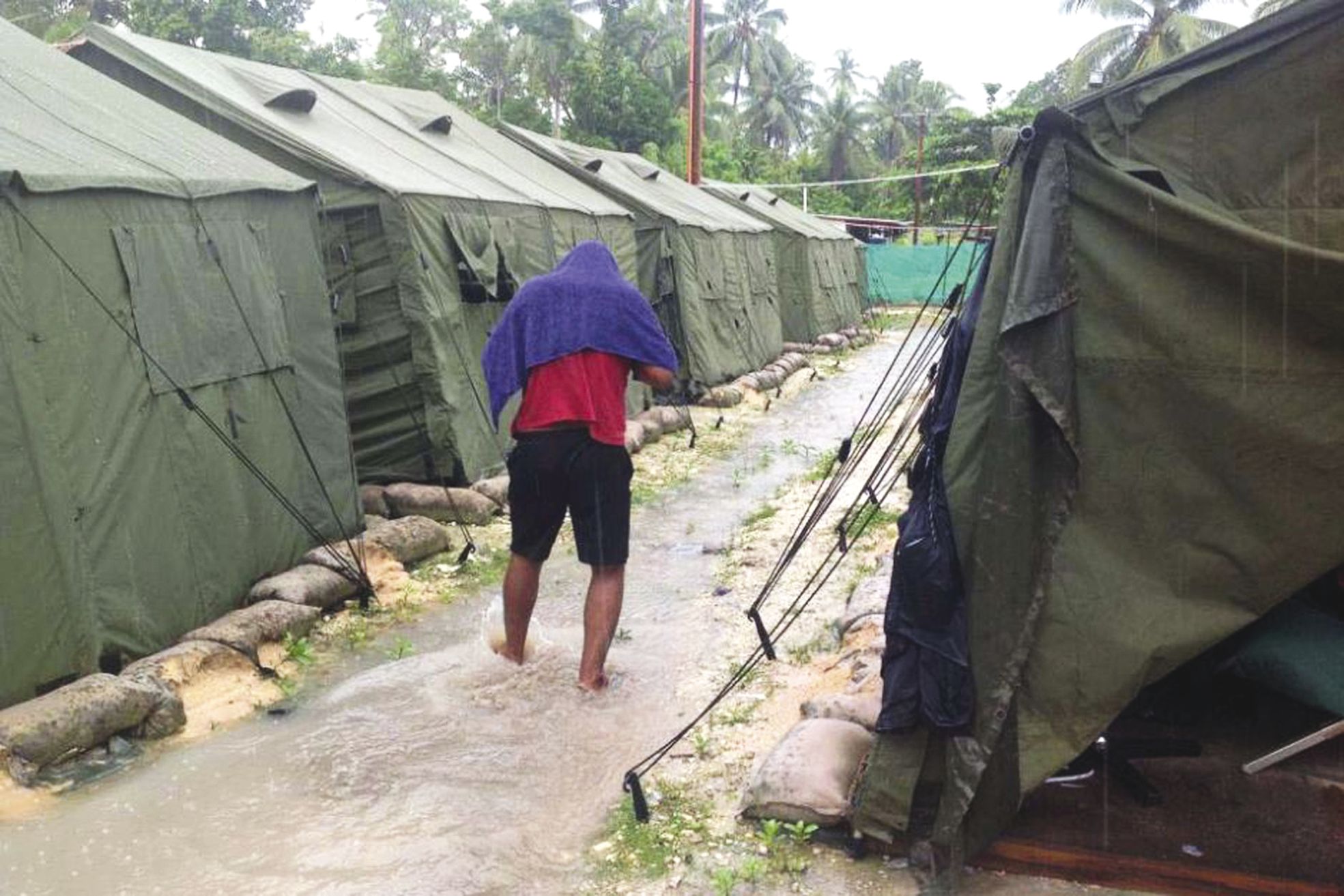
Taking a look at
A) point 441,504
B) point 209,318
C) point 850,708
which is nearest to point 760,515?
point 441,504

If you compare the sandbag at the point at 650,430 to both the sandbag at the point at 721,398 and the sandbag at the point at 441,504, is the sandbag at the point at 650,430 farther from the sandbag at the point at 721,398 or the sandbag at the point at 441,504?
the sandbag at the point at 441,504

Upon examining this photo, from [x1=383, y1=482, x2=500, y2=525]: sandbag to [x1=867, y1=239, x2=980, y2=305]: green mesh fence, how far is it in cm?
2632

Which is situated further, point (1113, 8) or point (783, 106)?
point (783, 106)

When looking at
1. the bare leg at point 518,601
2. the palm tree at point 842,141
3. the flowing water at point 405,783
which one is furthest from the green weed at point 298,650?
the palm tree at point 842,141

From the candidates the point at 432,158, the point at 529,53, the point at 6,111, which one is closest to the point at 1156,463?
the point at 6,111

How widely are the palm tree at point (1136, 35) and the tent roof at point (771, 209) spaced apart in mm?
11263

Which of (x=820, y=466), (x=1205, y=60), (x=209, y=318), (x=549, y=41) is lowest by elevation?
(x=820, y=466)

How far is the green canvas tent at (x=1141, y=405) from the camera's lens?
126 inches

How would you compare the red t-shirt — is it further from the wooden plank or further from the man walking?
the wooden plank

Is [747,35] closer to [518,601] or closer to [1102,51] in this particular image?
[1102,51]

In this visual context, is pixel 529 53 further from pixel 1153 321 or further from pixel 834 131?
pixel 1153 321

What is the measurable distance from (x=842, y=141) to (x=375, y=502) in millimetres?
47440

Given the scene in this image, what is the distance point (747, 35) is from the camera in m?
54.7

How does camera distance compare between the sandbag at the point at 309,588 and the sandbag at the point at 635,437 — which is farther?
the sandbag at the point at 635,437
